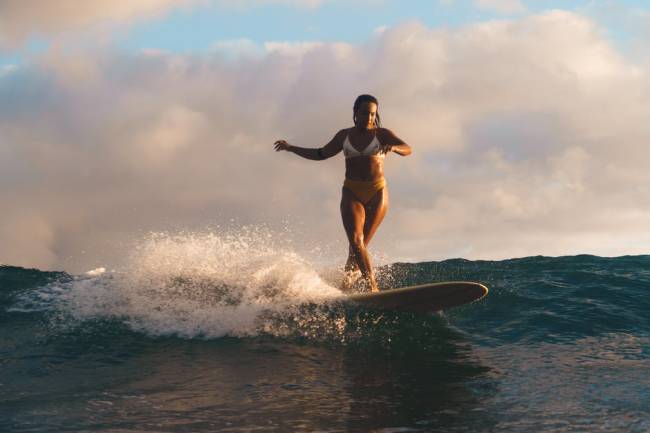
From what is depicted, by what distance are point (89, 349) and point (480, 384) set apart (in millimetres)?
4756

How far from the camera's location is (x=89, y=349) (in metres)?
7.64

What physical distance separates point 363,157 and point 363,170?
0.18 meters

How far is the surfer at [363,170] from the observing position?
27.3ft

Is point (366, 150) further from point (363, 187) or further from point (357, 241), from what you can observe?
point (357, 241)

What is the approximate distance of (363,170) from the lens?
8438 millimetres

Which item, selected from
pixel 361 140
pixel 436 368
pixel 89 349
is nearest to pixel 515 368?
pixel 436 368

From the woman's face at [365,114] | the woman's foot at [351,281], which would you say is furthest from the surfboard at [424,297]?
the woman's face at [365,114]

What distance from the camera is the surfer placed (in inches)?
327

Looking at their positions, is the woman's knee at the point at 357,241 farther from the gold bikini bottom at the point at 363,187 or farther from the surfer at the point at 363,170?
the gold bikini bottom at the point at 363,187

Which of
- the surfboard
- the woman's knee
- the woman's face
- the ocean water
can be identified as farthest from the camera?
the woman's knee

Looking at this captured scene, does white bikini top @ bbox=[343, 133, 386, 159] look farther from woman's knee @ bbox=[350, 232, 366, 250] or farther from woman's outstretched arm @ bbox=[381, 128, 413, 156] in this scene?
woman's knee @ bbox=[350, 232, 366, 250]

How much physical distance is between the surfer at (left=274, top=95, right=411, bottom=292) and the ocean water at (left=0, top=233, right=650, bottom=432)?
844 mm

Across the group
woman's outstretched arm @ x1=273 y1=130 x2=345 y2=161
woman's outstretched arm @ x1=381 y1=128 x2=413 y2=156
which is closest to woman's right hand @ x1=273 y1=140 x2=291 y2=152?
woman's outstretched arm @ x1=273 y1=130 x2=345 y2=161

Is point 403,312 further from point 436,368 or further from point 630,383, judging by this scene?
point 630,383
